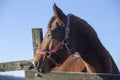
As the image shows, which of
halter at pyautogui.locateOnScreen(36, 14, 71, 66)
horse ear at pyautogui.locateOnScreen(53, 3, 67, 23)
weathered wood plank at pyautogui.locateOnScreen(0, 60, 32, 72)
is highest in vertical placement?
horse ear at pyautogui.locateOnScreen(53, 3, 67, 23)

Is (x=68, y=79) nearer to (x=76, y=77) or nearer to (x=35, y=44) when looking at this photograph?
(x=76, y=77)

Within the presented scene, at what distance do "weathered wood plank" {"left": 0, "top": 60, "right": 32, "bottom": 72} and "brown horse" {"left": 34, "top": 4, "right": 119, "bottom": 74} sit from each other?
1002 mm

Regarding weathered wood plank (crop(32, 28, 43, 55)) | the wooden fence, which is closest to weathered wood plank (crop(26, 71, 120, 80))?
the wooden fence

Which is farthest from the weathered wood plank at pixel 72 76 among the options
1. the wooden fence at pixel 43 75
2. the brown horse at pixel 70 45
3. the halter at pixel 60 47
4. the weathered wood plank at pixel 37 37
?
the weathered wood plank at pixel 37 37

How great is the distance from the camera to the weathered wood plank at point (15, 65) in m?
6.45

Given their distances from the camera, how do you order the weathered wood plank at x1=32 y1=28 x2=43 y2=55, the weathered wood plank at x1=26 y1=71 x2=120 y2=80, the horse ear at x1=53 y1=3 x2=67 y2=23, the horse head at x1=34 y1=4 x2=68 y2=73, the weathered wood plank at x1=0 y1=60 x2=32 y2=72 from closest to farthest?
the weathered wood plank at x1=26 y1=71 x2=120 y2=80 → the horse head at x1=34 y1=4 x2=68 y2=73 → the horse ear at x1=53 y1=3 x2=67 y2=23 → the weathered wood plank at x1=32 y1=28 x2=43 y2=55 → the weathered wood plank at x1=0 y1=60 x2=32 y2=72

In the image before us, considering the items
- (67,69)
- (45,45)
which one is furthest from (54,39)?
(67,69)

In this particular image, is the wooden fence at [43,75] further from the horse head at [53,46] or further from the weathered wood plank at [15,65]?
the horse head at [53,46]

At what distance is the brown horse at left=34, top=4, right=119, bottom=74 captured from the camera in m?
5.33

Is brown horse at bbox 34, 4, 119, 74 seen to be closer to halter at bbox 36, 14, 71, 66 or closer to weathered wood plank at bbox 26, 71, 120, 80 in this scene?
halter at bbox 36, 14, 71, 66

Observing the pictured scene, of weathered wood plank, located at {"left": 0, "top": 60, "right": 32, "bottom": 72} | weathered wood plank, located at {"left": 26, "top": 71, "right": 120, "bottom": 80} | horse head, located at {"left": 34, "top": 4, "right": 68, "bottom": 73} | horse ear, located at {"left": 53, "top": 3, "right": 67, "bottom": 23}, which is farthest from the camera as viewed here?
weathered wood plank, located at {"left": 0, "top": 60, "right": 32, "bottom": 72}

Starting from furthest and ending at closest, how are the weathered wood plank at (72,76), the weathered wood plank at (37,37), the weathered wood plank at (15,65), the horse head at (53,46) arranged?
the weathered wood plank at (15,65) < the weathered wood plank at (37,37) < the horse head at (53,46) < the weathered wood plank at (72,76)

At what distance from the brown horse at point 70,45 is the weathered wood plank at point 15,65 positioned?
1.00 metres

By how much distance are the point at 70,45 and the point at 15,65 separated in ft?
5.26
